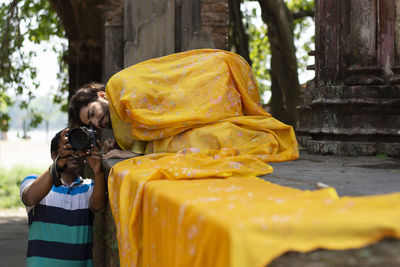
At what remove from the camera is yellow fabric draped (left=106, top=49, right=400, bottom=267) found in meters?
1.11

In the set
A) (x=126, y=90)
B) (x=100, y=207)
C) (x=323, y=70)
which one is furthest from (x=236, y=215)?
(x=323, y=70)

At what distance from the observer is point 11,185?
13.5 metres

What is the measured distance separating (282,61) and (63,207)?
→ 5392mm

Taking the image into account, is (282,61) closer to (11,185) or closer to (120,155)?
(120,155)

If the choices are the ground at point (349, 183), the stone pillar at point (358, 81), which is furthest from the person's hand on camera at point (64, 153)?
the stone pillar at point (358, 81)

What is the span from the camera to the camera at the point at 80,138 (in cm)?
260

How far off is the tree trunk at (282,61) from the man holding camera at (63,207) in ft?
16.7

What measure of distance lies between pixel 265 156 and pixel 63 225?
1241 mm

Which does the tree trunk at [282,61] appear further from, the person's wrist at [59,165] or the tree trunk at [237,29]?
the person's wrist at [59,165]

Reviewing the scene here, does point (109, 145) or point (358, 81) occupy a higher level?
point (358, 81)

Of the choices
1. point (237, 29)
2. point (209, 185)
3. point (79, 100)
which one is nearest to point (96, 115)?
point (79, 100)

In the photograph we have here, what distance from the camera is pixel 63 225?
9.04 ft

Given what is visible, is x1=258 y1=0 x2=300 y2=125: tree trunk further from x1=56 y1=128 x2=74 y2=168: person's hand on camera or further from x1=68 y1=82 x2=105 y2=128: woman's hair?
x1=56 y1=128 x2=74 y2=168: person's hand on camera

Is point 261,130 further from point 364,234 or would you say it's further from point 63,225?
point 364,234
